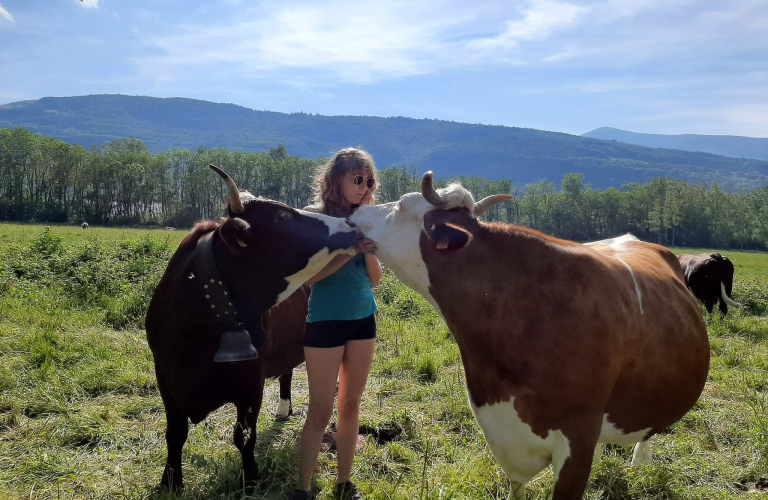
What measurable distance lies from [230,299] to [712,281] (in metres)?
12.6

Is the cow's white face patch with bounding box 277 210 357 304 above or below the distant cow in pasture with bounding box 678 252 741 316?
above

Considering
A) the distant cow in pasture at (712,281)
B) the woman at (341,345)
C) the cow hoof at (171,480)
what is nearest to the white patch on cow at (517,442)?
the woman at (341,345)

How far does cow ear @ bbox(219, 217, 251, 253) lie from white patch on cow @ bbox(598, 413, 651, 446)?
2.53 meters

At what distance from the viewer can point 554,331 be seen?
2.66 metres

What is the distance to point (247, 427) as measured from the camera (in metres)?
3.55

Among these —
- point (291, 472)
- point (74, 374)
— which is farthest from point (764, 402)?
point (74, 374)

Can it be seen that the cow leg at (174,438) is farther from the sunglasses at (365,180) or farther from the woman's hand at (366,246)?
the sunglasses at (365,180)

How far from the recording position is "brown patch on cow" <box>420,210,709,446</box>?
104 inches

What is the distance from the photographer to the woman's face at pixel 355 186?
3.59 m

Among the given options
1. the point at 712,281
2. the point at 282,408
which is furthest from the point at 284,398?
the point at 712,281

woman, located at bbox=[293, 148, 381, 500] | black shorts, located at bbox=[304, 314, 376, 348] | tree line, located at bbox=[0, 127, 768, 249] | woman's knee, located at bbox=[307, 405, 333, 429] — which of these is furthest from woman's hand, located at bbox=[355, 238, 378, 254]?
tree line, located at bbox=[0, 127, 768, 249]

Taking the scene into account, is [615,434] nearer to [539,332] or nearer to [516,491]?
[516,491]

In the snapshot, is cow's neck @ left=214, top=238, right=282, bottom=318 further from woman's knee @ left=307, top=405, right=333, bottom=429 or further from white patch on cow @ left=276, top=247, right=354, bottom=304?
woman's knee @ left=307, top=405, right=333, bottom=429

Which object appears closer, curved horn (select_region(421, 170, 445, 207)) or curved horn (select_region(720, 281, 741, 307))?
curved horn (select_region(421, 170, 445, 207))
